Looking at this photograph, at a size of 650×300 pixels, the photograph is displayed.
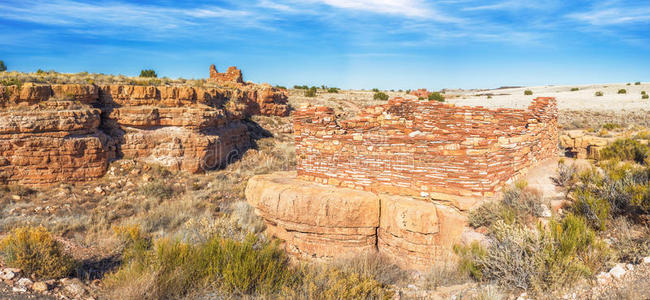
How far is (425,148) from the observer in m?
5.20

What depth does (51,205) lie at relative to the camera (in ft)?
32.0

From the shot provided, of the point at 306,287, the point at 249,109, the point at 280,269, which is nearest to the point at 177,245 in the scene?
the point at 280,269

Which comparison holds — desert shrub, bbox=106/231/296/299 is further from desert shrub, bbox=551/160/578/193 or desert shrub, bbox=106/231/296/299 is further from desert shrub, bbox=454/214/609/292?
desert shrub, bbox=551/160/578/193

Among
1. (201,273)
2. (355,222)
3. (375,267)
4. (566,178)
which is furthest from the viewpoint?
Answer: (566,178)

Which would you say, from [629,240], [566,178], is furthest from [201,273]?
[566,178]

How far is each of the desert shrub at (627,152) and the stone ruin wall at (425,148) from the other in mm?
2186

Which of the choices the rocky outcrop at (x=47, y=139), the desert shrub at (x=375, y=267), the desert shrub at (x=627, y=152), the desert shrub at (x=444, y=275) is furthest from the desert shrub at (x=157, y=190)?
the desert shrub at (x=627, y=152)

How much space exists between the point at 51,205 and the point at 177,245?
27.0ft

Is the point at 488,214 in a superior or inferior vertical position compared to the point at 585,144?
inferior

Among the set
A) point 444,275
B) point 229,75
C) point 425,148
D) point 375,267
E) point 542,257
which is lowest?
point 375,267

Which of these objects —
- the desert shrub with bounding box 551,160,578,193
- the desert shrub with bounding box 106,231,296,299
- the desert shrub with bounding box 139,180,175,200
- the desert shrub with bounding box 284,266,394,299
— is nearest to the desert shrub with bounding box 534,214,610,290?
the desert shrub with bounding box 284,266,394,299

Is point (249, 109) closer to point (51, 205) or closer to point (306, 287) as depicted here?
point (51, 205)

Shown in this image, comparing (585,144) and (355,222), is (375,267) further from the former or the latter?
(585,144)

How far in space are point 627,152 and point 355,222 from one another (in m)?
7.14
